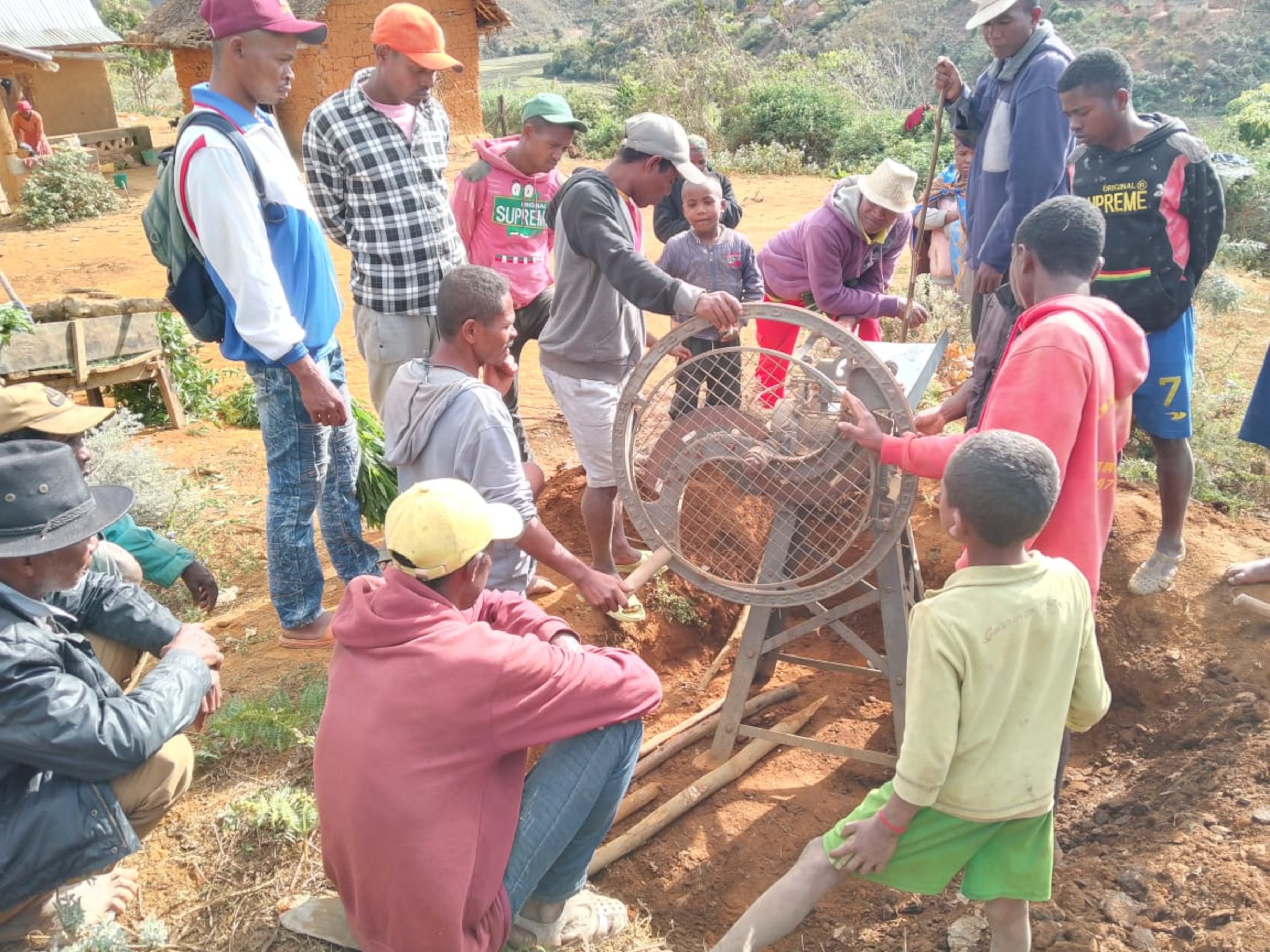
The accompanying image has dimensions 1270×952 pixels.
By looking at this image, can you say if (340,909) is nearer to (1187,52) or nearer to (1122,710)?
(1122,710)

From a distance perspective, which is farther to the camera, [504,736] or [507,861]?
[507,861]

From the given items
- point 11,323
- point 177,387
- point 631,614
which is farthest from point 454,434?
point 177,387

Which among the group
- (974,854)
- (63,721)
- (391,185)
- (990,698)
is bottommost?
(974,854)

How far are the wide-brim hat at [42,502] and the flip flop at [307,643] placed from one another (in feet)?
5.11

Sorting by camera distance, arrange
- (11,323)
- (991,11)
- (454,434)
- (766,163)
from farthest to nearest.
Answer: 1. (766,163)
2. (11,323)
3. (991,11)
4. (454,434)

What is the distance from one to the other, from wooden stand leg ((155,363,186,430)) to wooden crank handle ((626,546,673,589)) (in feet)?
16.0

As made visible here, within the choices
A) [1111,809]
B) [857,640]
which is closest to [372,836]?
[857,640]

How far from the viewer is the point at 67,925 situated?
254 cm

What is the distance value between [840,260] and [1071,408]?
2391 mm

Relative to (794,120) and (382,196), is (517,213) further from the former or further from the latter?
(794,120)

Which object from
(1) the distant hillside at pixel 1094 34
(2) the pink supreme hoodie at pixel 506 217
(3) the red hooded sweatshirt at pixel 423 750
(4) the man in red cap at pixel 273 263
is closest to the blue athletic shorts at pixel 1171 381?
(2) the pink supreme hoodie at pixel 506 217

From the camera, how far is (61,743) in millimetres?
2279

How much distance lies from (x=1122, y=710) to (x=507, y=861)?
2.85 metres

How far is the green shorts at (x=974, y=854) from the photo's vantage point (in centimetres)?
230
